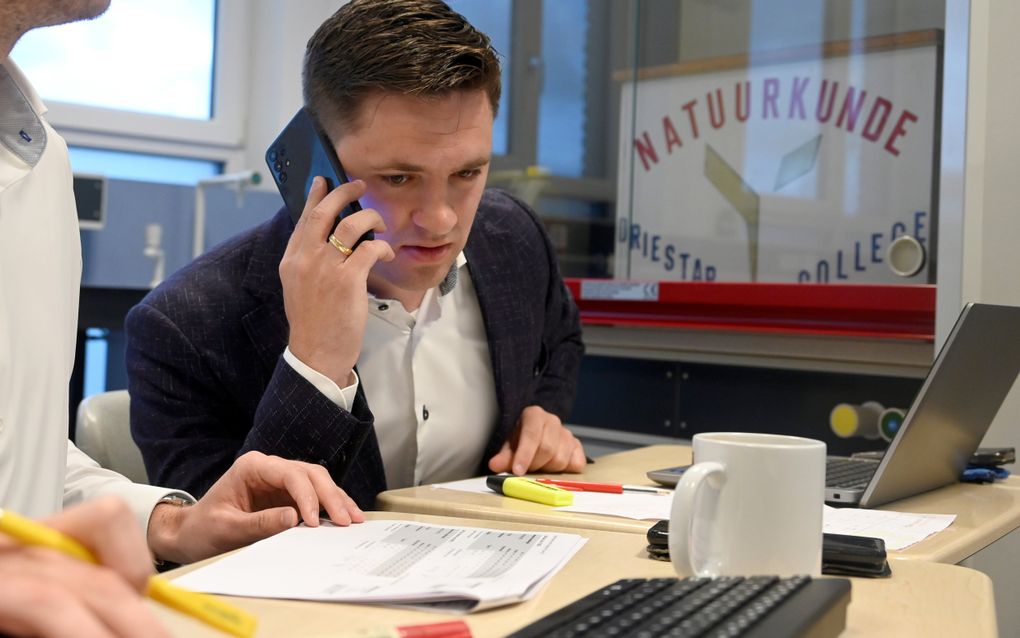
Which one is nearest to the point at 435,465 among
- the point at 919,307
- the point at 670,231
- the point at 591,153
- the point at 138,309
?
the point at 138,309

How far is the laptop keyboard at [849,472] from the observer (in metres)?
1.13

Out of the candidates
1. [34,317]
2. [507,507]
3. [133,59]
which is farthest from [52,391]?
[133,59]

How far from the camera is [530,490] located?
1102 millimetres

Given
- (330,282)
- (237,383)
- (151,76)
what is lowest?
(237,383)

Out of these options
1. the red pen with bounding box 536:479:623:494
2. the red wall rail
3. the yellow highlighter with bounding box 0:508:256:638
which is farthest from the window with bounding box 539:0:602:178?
the yellow highlighter with bounding box 0:508:256:638

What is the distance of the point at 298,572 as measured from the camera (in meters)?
0.75

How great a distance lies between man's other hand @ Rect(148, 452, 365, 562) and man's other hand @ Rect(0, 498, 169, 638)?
1.50 ft

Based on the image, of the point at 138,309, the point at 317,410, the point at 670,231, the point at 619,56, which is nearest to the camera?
the point at 317,410

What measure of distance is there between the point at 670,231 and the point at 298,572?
1807mm

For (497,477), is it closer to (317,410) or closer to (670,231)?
Answer: (317,410)

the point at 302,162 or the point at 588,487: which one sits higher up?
the point at 302,162

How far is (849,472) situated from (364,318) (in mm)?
577

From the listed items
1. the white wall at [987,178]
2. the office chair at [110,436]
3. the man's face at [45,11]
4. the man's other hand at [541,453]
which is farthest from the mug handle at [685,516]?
the white wall at [987,178]

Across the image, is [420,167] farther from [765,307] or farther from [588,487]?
[765,307]
